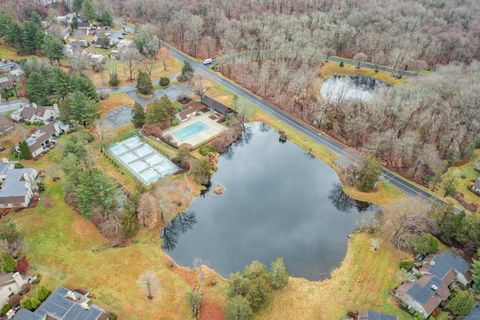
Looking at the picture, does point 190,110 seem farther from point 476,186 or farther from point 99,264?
point 476,186

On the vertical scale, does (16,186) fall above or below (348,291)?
above

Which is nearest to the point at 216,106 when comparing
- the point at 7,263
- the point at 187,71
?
the point at 187,71

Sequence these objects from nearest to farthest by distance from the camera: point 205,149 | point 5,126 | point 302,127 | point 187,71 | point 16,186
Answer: point 16,186 → point 205,149 → point 5,126 → point 302,127 → point 187,71

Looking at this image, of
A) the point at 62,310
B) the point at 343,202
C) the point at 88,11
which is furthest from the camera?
the point at 88,11

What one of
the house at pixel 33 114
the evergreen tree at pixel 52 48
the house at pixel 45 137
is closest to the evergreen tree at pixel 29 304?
the house at pixel 45 137

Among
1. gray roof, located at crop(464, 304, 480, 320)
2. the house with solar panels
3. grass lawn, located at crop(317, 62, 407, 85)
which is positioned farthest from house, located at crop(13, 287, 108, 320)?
grass lawn, located at crop(317, 62, 407, 85)

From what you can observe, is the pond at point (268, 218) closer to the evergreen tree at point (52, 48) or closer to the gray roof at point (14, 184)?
the gray roof at point (14, 184)
